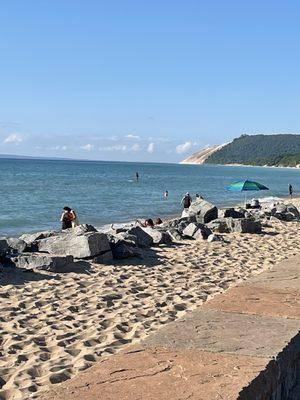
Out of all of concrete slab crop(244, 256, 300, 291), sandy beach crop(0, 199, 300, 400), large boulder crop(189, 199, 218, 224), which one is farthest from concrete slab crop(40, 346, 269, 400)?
large boulder crop(189, 199, 218, 224)

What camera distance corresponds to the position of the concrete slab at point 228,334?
12.9 ft

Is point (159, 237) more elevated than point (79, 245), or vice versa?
point (79, 245)

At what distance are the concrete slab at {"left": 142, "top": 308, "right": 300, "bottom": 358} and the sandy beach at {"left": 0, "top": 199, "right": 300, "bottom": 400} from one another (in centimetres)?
80

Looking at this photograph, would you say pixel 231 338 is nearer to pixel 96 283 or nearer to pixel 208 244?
pixel 96 283

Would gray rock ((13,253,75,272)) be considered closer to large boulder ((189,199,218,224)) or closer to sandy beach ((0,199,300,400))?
sandy beach ((0,199,300,400))

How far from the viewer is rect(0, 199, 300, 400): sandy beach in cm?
471

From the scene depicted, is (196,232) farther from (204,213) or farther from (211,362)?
(211,362)

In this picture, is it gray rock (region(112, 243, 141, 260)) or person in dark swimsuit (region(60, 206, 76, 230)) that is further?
person in dark swimsuit (region(60, 206, 76, 230))

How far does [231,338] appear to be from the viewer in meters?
4.18

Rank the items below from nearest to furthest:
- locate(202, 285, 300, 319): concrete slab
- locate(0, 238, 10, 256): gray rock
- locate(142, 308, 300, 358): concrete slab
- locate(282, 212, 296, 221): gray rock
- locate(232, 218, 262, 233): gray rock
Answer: locate(142, 308, 300, 358): concrete slab
locate(202, 285, 300, 319): concrete slab
locate(0, 238, 10, 256): gray rock
locate(232, 218, 262, 233): gray rock
locate(282, 212, 296, 221): gray rock

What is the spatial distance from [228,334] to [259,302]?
1.19m

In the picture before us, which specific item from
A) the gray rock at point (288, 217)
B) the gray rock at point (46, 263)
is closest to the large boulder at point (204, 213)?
the gray rock at point (288, 217)

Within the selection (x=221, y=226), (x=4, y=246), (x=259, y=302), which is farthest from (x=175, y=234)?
(x=259, y=302)

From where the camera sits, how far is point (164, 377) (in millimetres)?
3367
